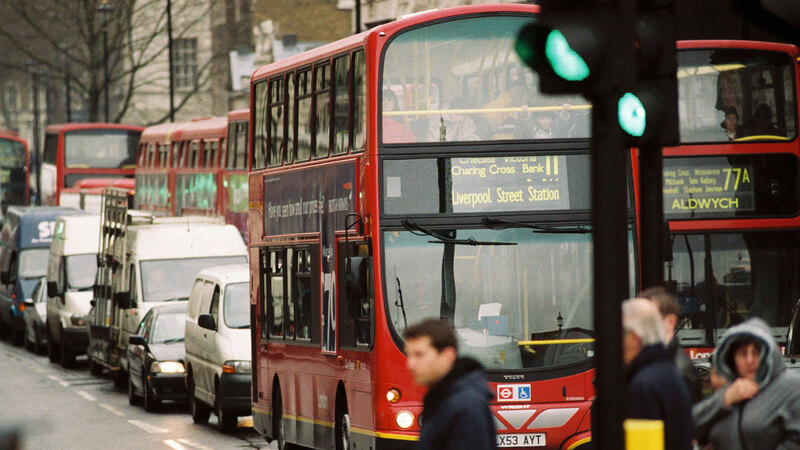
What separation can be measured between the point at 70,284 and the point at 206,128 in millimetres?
4826

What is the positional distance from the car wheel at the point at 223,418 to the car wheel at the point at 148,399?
266cm

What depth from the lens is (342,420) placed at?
1434 centimetres

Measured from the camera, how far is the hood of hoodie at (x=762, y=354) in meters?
6.43

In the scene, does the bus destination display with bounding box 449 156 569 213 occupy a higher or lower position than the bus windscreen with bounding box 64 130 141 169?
lower

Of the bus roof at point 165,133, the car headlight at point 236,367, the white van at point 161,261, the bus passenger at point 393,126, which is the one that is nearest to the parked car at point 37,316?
the bus roof at point 165,133

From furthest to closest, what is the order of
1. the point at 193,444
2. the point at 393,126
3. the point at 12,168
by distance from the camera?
1. the point at 12,168
2. the point at 193,444
3. the point at 393,126

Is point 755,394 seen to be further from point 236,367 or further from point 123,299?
point 123,299

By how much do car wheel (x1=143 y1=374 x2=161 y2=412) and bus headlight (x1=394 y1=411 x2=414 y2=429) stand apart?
9.76m

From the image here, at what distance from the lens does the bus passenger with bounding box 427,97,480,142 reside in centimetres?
1342

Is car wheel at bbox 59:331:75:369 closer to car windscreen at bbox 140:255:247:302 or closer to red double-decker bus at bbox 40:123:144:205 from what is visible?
car windscreen at bbox 140:255:247:302

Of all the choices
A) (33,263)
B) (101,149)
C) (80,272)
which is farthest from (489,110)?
(101,149)

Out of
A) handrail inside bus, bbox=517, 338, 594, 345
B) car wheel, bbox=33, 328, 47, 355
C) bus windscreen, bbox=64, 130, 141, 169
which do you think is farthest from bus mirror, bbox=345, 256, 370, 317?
bus windscreen, bbox=64, 130, 141, 169

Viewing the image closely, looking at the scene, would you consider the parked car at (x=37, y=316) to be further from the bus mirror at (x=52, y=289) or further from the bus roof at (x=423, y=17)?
the bus roof at (x=423, y=17)

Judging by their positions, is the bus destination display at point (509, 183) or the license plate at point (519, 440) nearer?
the license plate at point (519, 440)
